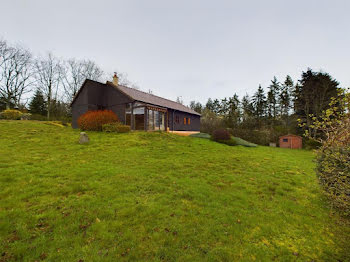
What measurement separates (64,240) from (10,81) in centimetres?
4242

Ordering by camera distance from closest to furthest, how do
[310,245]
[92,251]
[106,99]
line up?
[92,251], [310,245], [106,99]

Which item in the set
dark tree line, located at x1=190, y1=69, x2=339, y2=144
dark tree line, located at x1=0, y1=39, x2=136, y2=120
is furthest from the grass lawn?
dark tree line, located at x1=0, y1=39, x2=136, y2=120

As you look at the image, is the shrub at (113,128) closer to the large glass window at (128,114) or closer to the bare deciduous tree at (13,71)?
the large glass window at (128,114)

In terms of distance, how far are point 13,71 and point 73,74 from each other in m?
9.90

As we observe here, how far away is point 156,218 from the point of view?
3.13 meters

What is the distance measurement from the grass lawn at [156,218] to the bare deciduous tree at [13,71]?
36.0 m

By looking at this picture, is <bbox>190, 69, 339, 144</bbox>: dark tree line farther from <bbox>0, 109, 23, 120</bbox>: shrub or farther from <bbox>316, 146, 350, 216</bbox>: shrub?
<bbox>0, 109, 23, 120</bbox>: shrub

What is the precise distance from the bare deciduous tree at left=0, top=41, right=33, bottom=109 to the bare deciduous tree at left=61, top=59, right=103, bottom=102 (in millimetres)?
6036

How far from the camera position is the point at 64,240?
2424 millimetres

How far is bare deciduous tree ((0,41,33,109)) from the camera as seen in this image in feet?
91.6

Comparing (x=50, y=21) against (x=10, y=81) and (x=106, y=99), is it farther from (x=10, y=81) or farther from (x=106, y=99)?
(x=10, y=81)

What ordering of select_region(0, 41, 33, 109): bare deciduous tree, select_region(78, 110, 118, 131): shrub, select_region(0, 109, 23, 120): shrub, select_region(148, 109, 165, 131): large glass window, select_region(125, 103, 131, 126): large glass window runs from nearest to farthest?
1. select_region(78, 110, 118, 131): shrub
2. select_region(125, 103, 131, 126): large glass window
3. select_region(148, 109, 165, 131): large glass window
4. select_region(0, 109, 23, 120): shrub
5. select_region(0, 41, 33, 109): bare deciduous tree

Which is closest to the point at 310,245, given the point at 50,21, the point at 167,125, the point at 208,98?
the point at 167,125

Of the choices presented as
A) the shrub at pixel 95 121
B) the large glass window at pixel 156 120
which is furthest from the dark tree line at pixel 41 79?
the large glass window at pixel 156 120
